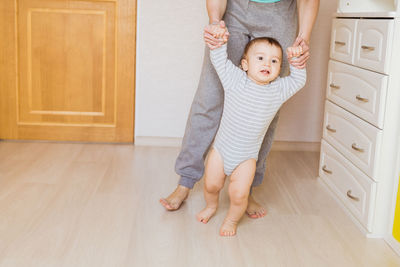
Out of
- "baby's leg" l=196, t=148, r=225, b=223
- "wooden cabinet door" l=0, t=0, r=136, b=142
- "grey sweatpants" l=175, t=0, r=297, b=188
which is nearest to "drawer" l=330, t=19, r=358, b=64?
"grey sweatpants" l=175, t=0, r=297, b=188

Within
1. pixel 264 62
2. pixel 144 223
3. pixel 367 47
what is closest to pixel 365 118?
pixel 367 47

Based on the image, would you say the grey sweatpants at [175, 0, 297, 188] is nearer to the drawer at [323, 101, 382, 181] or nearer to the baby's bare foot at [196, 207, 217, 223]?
the baby's bare foot at [196, 207, 217, 223]

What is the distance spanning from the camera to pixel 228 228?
1.78m

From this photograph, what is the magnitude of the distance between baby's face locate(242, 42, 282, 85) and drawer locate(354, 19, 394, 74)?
356 millimetres

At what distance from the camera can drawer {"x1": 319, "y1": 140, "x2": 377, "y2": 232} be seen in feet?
5.96

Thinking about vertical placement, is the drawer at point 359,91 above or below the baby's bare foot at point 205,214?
above

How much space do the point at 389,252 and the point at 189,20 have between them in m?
1.56

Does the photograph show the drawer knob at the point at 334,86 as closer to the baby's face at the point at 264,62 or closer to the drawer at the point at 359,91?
the drawer at the point at 359,91

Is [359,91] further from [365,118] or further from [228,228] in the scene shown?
Answer: [228,228]

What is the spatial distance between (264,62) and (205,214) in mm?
586

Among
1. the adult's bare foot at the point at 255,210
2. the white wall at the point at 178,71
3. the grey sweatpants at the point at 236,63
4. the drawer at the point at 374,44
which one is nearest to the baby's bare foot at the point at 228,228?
the adult's bare foot at the point at 255,210

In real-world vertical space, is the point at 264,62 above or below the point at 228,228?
above

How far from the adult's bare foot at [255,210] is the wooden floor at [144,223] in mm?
28

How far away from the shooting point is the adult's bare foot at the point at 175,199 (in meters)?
1.97
